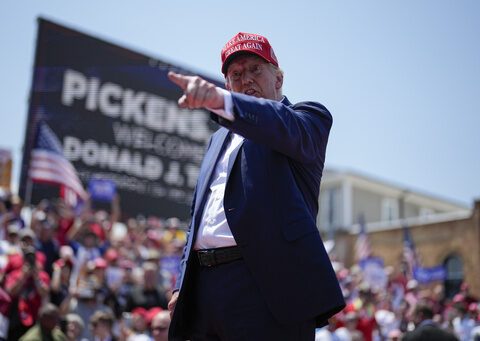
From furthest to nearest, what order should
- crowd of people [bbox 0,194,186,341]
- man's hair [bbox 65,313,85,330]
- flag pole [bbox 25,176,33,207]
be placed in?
flag pole [bbox 25,176,33,207] < man's hair [bbox 65,313,85,330] < crowd of people [bbox 0,194,186,341]

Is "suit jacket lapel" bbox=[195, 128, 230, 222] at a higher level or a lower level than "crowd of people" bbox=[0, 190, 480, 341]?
higher

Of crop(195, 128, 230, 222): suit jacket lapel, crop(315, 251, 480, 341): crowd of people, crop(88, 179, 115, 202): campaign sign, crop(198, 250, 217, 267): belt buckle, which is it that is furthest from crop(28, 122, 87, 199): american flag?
crop(198, 250, 217, 267): belt buckle

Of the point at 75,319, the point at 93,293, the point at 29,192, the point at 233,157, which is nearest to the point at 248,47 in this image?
the point at 233,157

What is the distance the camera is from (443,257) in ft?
88.0

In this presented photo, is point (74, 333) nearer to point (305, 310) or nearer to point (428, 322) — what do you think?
point (428, 322)

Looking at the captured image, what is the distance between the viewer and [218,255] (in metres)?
2.15

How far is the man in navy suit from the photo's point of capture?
1934 millimetres

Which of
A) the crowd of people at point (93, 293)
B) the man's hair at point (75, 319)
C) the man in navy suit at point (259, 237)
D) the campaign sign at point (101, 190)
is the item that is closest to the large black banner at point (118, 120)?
the campaign sign at point (101, 190)

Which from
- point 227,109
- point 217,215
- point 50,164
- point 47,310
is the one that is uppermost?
point 50,164

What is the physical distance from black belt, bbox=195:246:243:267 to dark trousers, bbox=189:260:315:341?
0.06ft

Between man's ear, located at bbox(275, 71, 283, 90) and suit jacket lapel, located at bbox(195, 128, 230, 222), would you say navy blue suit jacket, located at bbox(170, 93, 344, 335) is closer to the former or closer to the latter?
suit jacket lapel, located at bbox(195, 128, 230, 222)

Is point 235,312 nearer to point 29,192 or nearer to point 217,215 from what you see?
point 217,215

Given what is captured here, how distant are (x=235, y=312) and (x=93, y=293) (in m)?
5.74

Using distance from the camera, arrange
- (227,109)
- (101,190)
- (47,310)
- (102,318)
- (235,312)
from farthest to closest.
A: (101,190) → (102,318) → (47,310) → (235,312) → (227,109)
